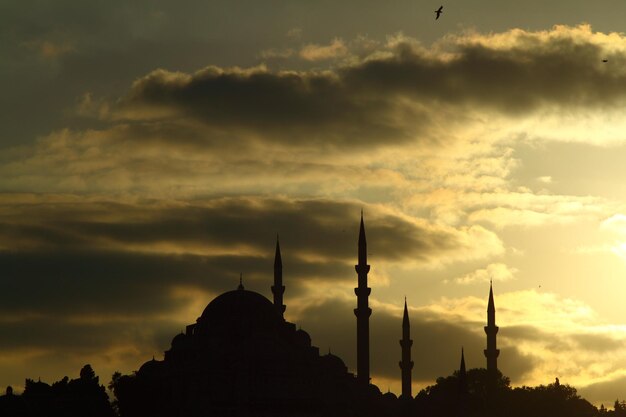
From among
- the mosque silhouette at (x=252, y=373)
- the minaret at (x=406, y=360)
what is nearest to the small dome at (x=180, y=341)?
the mosque silhouette at (x=252, y=373)

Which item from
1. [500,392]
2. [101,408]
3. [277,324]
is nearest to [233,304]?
[277,324]

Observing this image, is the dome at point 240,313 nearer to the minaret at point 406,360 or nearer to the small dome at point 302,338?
the small dome at point 302,338

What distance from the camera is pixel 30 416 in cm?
13225

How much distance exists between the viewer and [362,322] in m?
137

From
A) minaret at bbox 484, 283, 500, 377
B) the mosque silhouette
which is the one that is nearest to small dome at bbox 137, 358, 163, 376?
the mosque silhouette

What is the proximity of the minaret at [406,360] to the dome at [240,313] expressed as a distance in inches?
416

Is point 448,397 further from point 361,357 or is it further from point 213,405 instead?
point 213,405

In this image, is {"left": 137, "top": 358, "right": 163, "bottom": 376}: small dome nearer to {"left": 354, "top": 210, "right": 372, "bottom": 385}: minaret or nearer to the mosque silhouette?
the mosque silhouette

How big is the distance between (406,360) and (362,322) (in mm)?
10251

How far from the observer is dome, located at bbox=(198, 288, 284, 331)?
141 metres

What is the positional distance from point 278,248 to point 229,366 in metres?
14.9

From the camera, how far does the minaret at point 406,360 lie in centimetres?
14638

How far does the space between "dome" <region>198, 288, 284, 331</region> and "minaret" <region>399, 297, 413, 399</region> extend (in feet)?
34.6

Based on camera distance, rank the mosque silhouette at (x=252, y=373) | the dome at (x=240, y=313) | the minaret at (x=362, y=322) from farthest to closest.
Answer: the dome at (x=240, y=313), the minaret at (x=362, y=322), the mosque silhouette at (x=252, y=373)
